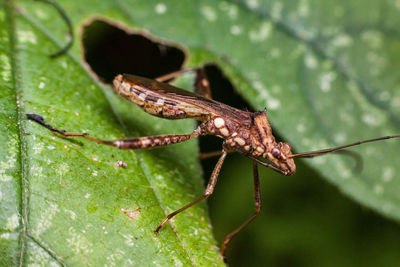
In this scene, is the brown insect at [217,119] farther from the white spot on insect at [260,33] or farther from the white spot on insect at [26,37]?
the white spot on insect at [260,33]

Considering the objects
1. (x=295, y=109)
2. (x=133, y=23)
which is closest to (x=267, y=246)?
(x=295, y=109)

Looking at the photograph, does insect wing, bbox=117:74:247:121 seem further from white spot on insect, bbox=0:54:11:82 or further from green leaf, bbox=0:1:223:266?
white spot on insect, bbox=0:54:11:82

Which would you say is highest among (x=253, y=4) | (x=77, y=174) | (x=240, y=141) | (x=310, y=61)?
(x=253, y=4)

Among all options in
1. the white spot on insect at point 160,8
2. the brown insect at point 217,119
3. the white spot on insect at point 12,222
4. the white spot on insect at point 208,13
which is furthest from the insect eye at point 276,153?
the white spot on insect at point 12,222

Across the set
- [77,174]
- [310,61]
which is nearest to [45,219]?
[77,174]

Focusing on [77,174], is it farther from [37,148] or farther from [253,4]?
[253,4]

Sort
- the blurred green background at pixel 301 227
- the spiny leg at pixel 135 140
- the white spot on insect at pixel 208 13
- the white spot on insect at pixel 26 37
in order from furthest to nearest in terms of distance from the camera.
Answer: the blurred green background at pixel 301 227 → the white spot on insect at pixel 208 13 → the white spot on insect at pixel 26 37 → the spiny leg at pixel 135 140
